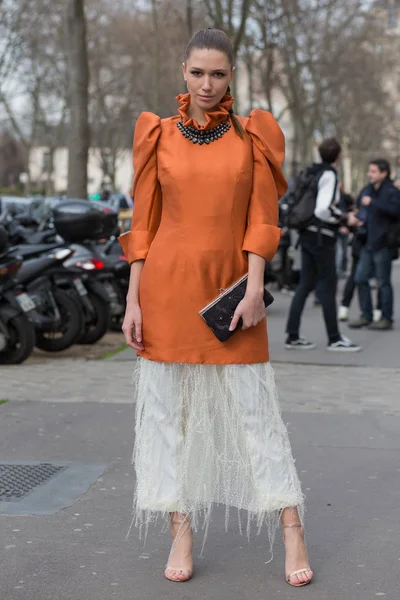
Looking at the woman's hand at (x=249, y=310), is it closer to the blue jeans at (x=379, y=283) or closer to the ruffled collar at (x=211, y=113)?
the ruffled collar at (x=211, y=113)

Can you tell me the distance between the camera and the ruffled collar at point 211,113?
395 cm

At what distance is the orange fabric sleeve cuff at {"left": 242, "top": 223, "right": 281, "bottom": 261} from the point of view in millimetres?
3959

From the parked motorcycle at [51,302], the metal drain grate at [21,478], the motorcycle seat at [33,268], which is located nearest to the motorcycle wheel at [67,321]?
the parked motorcycle at [51,302]

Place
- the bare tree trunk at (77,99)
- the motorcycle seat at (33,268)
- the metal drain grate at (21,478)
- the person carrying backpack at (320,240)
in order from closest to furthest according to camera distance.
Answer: the metal drain grate at (21,478) → the motorcycle seat at (33,268) → the person carrying backpack at (320,240) → the bare tree trunk at (77,99)

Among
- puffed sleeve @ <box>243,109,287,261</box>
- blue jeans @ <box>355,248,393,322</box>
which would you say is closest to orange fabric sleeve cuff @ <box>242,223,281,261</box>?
puffed sleeve @ <box>243,109,287,261</box>

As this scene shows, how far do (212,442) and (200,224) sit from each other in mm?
779

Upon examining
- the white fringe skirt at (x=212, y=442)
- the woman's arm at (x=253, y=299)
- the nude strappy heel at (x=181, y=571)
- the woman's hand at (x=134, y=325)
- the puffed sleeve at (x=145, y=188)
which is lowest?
the nude strappy heel at (x=181, y=571)

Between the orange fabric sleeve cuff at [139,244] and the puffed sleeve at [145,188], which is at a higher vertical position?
the puffed sleeve at [145,188]

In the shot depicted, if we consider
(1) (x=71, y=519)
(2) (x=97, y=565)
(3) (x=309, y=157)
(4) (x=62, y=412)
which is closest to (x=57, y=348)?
(4) (x=62, y=412)

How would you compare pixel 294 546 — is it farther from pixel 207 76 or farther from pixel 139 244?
pixel 207 76

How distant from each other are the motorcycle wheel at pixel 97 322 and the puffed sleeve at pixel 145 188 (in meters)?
6.91

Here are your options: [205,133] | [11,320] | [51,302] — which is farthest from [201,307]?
[51,302]

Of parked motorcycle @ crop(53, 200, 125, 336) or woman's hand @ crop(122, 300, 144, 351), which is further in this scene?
parked motorcycle @ crop(53, 200, 125, 336)

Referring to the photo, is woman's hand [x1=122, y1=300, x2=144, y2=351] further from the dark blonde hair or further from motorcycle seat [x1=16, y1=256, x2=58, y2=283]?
motorcycle seat [x1=16, y1=256, x2=58, y2=283]
